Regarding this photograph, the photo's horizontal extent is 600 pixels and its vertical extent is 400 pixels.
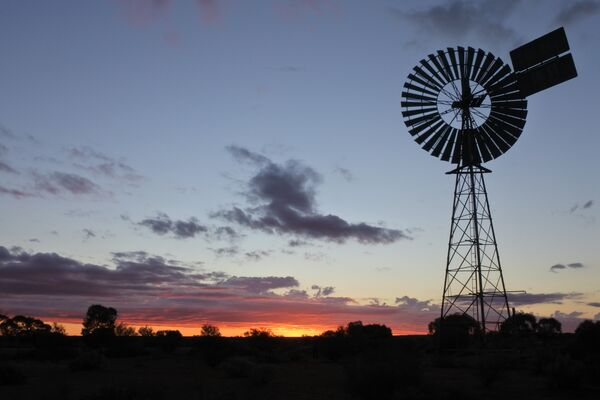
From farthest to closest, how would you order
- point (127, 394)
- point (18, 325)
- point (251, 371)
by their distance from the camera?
point (18, 325)
point (251, 371)
point (127, 394)

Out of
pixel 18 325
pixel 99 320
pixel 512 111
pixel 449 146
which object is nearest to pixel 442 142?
pixel 449 146

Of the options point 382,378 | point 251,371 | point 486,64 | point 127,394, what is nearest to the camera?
point 127,394

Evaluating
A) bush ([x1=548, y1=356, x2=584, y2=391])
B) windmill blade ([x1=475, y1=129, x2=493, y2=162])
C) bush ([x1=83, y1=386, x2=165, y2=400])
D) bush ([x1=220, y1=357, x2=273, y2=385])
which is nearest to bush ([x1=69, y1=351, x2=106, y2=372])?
bush ([x1=220, y1=357, x2=273, y2=385])

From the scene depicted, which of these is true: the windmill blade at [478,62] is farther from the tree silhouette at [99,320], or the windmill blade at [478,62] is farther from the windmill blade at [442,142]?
the tree silhouette at [99,320]

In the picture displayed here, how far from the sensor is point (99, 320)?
275 feet

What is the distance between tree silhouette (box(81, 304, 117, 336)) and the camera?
268 feet

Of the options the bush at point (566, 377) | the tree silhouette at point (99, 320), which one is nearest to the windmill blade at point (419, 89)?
the bush at point (566, 377)

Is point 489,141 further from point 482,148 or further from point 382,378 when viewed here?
point 382,378

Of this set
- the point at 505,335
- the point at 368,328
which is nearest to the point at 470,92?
the point at 505,335

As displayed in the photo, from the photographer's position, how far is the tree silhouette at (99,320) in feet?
268

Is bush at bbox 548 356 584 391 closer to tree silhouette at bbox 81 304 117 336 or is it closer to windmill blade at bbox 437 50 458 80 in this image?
windmill blade at bbox 437 50 458 80

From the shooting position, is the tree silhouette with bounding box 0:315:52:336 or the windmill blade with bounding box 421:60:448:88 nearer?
the windmill blade with bounding box 421:60:448:88

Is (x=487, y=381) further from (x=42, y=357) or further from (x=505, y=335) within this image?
(x=42, y=357)

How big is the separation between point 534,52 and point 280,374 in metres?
25.3
